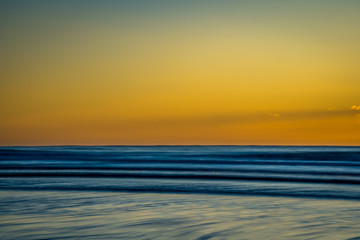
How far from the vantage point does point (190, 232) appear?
23.4 feet

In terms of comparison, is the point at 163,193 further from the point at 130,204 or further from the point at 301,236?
the point at 301,236

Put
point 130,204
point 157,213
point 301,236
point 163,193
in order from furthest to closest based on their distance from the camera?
1. point 163,193
2. point 130,204
3. point 157,213
4. point 301,236

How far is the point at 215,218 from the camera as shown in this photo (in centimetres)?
848

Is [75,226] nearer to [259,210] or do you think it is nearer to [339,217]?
[259,210]

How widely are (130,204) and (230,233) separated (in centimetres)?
396

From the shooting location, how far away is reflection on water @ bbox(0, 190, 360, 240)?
275 inches

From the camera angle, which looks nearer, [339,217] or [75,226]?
[75,226]

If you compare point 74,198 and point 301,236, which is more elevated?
point 74,198

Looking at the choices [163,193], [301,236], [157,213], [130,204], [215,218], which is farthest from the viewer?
[163,193]

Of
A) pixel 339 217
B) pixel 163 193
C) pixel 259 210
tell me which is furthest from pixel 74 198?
pixel 339 217

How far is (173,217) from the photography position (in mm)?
8555

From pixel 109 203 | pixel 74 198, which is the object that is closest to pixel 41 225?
pixel 109 203

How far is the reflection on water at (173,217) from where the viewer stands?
6.98 m

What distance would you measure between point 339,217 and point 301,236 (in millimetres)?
2238
